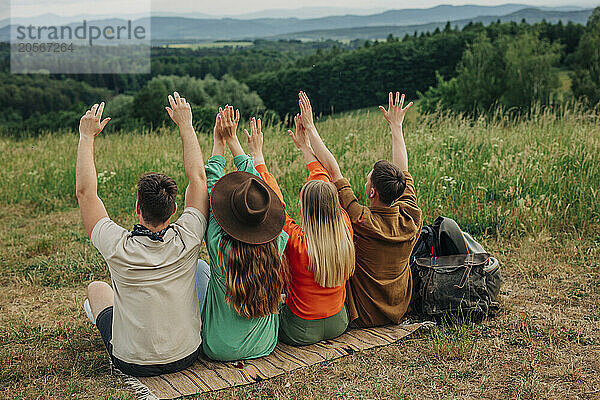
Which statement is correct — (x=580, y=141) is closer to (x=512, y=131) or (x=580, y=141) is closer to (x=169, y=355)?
(x=512, y=131)

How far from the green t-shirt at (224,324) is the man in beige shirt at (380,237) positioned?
0.66 m

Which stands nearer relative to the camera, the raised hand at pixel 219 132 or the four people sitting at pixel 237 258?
the four people sitting at pixel 237 258

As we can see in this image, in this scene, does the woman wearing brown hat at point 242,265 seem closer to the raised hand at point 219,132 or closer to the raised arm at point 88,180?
→ the raised hand at point 219,132

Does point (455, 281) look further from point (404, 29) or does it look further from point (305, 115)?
point (404, 29)

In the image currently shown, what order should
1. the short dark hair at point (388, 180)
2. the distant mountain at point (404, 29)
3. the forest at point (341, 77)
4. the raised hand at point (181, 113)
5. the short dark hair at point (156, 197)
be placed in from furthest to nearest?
the distant mountain at point (404, 29)
the forest at point (341, 77)
the short dark hair at point (388, 180)
the raised hand at point (181, 113)
the short dark hair at point (156, 197)

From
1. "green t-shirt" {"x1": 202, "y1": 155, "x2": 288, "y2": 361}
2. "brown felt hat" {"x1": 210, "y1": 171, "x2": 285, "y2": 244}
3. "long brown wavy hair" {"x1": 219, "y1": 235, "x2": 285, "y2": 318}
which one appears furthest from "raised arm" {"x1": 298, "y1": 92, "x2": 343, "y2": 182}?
"long brown wavy hair" {"x1": 219, "y1": 235, "x2": 285, "y2": 318}

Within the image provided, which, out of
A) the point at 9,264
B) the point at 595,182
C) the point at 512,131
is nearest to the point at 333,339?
the point at 9,264

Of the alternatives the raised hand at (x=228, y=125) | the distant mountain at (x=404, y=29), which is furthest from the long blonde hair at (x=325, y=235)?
the distant mountain at (x=404, y=29)

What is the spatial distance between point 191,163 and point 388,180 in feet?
4.44

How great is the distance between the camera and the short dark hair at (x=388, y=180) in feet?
13.0

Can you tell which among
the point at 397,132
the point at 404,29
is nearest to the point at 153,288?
the point at 397,132

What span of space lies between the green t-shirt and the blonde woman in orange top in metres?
0.18

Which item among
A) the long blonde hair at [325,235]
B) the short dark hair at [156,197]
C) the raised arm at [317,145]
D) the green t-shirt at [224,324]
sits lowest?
the green t-shirt at [224,324]

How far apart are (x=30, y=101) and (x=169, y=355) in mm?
33774
